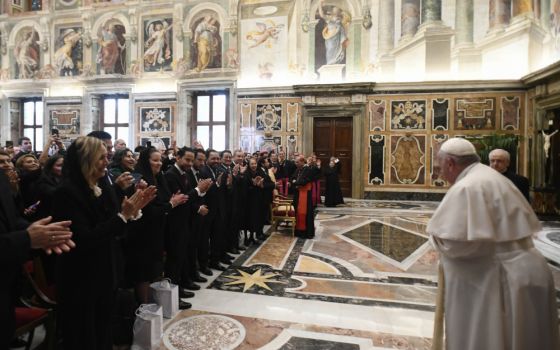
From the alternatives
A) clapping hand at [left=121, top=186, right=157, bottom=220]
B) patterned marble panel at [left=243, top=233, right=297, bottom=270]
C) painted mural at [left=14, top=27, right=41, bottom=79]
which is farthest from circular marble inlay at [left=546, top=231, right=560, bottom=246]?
painted mural at [left=14, top=27, right=41, bottom=79]

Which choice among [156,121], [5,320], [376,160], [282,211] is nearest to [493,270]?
[5,320]

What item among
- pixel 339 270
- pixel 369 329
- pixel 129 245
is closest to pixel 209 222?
pixel 129 245

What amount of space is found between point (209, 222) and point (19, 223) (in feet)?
10.1

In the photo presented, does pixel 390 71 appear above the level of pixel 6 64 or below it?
below

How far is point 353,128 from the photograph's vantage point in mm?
13086

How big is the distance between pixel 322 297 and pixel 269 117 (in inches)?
397

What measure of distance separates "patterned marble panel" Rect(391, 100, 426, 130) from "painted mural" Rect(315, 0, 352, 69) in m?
2.70

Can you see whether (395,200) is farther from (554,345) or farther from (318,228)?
(554,345)

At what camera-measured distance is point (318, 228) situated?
836 centimetres

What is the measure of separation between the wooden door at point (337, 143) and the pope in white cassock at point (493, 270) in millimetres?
11172

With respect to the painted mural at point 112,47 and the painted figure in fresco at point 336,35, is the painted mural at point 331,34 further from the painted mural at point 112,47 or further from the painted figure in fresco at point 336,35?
the painted mural at point 112,47

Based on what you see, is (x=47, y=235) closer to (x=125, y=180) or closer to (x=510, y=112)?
(x=125, y=180)

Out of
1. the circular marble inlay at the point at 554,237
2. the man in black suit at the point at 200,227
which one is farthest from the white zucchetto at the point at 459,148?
the circular marble inlay at the point at 554,237

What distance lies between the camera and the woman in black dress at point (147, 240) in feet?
11.3
